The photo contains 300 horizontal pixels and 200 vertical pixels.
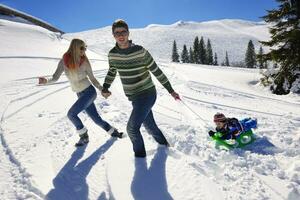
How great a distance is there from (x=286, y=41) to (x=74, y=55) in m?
15.0

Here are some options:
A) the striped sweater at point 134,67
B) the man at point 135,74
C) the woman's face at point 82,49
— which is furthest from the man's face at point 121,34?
the woman's face at point 82,49

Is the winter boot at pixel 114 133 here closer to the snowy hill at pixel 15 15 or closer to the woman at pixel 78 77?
the woman at pixel 78 77

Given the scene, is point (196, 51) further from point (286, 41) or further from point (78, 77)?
point (78, 77)

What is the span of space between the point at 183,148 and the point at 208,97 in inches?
264

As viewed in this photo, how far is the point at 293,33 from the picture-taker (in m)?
16.5

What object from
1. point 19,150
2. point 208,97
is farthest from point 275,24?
point 19,150

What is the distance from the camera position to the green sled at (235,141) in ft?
18.0

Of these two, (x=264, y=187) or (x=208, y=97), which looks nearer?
(x=264, y=187)

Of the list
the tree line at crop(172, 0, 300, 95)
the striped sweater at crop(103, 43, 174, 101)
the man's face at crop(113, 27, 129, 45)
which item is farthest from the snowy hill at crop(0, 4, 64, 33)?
the man's face at crop(113, 27, 129, 45)

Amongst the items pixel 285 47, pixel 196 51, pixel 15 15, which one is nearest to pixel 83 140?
pixel 285 47

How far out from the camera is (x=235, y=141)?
223 inches

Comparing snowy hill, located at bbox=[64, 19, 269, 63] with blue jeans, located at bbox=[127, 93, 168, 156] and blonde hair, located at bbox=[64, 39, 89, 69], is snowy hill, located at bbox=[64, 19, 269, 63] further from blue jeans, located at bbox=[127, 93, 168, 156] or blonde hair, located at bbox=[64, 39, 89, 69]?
blue jeans, located at bbox=[127, 93, 168, 156]

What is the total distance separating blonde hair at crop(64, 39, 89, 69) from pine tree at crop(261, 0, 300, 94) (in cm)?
1431

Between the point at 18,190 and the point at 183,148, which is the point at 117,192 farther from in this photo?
the point at 183,148
